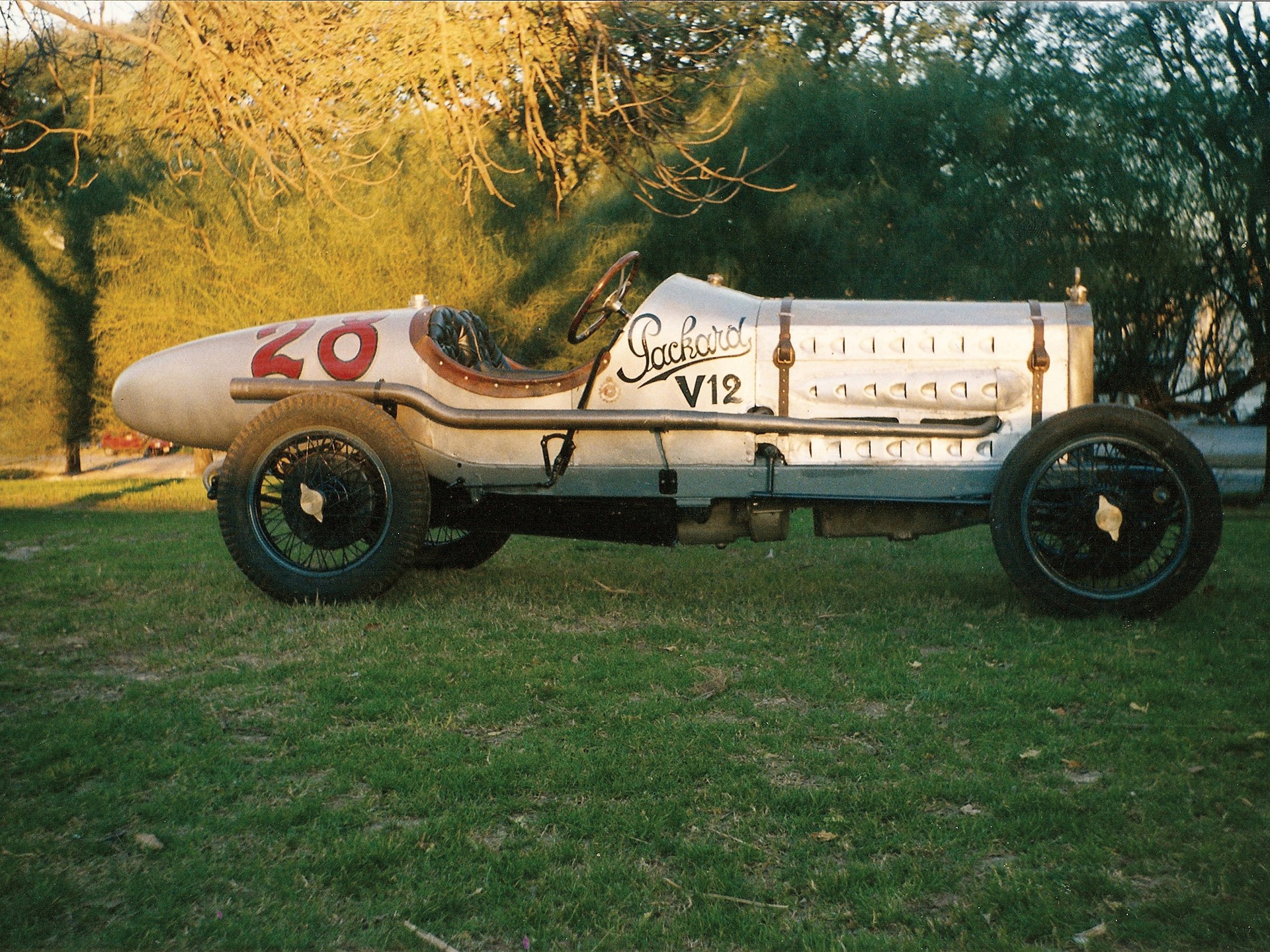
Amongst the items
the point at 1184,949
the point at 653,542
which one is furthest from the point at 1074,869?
the point at 653,542

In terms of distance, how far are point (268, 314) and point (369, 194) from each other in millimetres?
1684

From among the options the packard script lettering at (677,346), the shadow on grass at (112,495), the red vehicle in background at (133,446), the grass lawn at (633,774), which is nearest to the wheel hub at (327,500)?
the grass lawn at (633,774)

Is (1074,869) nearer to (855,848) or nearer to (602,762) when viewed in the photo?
(855,848)

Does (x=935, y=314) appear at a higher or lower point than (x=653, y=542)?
higher

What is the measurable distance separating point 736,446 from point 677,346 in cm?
55

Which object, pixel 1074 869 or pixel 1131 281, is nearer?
pixel 1074 869

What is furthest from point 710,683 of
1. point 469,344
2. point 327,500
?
point 469,344

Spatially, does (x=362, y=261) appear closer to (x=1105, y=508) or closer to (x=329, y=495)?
(x=329, y=495)

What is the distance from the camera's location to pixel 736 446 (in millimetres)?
4844

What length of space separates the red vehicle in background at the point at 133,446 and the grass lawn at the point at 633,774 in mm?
15706

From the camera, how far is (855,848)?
2.57 meters

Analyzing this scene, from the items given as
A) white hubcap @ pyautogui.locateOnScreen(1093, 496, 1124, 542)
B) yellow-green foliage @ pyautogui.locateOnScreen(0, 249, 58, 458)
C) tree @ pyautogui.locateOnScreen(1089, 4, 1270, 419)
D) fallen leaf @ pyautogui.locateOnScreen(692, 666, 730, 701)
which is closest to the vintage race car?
white hubcap @ pyautogui.locateOnScreen(1093, 496, 1124, 542)

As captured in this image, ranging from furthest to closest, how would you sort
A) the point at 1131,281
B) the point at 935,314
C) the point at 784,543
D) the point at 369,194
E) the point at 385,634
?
the point at 369,194
the point at 1131,281
the point at 784,543
the point at 935,314
the point at 385,634

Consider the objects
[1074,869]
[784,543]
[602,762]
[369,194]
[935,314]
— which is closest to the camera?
[1074,869]
